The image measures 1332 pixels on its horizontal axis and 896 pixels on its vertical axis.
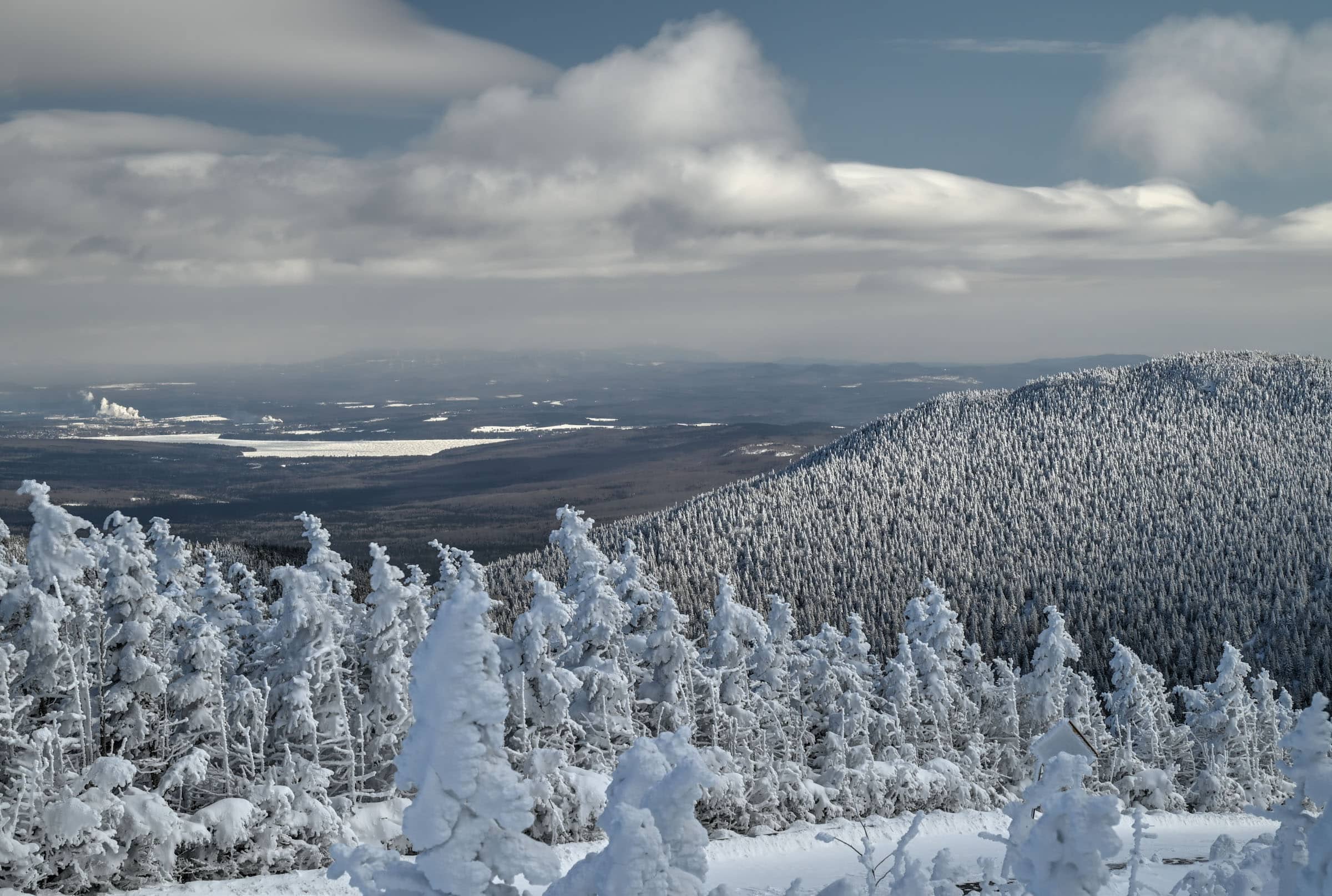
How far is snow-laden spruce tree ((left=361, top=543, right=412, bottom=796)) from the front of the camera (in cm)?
3609

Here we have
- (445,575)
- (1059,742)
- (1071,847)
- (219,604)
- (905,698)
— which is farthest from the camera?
(905,698)

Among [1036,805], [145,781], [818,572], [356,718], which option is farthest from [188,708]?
[818,572]

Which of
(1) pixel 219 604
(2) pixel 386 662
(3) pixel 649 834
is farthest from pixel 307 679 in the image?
(3) pixel 649 834

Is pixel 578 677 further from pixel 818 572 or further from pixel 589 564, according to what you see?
pixel 818 572

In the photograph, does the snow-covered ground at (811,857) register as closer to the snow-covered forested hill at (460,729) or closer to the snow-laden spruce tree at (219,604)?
the snow-covered forested hill at (460,729)

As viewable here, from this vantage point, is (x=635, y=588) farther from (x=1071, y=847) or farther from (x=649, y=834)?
(x=649, y=834)

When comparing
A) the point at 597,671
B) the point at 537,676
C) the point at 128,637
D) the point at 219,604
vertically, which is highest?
the point at 128,637

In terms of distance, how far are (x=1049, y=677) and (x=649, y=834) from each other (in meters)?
51.2

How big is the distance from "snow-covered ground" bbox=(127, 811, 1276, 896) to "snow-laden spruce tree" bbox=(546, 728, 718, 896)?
19355 mm

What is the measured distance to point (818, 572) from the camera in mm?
193375

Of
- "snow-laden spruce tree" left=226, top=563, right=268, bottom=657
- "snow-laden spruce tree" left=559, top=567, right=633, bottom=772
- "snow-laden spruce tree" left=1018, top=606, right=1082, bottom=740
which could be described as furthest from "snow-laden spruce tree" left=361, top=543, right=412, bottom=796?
"snow-laden spruce tree" left=1018, top=606, right=1082, bottom=740

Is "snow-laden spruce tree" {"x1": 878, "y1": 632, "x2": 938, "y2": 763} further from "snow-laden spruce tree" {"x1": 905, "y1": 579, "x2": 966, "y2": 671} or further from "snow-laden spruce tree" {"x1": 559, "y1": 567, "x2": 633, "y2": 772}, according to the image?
"snow-laden spruce tree" {"x1": 559, "y1": 567, "x2": 633, "y2": 772}

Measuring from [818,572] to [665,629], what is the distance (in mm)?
154118

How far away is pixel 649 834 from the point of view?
42.8ft
